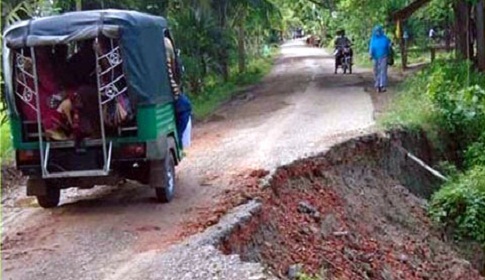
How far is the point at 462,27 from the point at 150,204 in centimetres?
1826

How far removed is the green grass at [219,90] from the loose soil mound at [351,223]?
6.69 metres

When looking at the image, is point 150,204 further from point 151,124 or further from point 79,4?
point 79,4

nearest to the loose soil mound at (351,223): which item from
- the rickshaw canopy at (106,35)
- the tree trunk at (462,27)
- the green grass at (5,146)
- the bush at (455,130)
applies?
the bush at (455,130)

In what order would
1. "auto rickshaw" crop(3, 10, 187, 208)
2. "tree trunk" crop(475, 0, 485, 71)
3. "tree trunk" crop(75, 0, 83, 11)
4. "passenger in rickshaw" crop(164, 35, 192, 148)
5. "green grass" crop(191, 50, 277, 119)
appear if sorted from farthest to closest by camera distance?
1. "tree trunk" crop(475, 0, 485, 71)
2. "green grass" crop(191, 50, 277, 119)
3. "tree trunk" crop(75, 0, 83, 11)
4. "passenger in rickshaw" crop(164, 35, 192, 148)
5. "auto rickshaw" crop(3, 10, 187, 208)

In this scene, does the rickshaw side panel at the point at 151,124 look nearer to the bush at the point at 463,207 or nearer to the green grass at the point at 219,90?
the bush at the point at 463,207

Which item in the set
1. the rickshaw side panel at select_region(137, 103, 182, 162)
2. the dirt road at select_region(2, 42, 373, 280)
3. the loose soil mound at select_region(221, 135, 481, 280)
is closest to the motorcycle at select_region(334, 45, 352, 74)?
the dirt road at select_region(2, 42, 373, 280)

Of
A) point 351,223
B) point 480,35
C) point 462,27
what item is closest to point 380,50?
point 480,35

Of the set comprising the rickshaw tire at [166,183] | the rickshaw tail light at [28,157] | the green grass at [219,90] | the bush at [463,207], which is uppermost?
the rickshaw tail light at [28,157]

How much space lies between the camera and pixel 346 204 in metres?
12.7

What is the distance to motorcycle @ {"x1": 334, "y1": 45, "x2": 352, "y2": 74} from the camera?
3106 centimetres

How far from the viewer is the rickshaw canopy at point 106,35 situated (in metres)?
9.80

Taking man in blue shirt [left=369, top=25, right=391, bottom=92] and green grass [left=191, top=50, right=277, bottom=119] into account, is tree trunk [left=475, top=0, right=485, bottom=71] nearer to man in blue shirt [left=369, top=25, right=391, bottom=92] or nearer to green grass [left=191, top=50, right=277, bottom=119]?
man in blue shirt [left=369, top=25, right=391, bottom=92]

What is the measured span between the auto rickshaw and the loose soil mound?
5.65 feet

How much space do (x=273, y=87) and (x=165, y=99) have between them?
16857 millimetres
